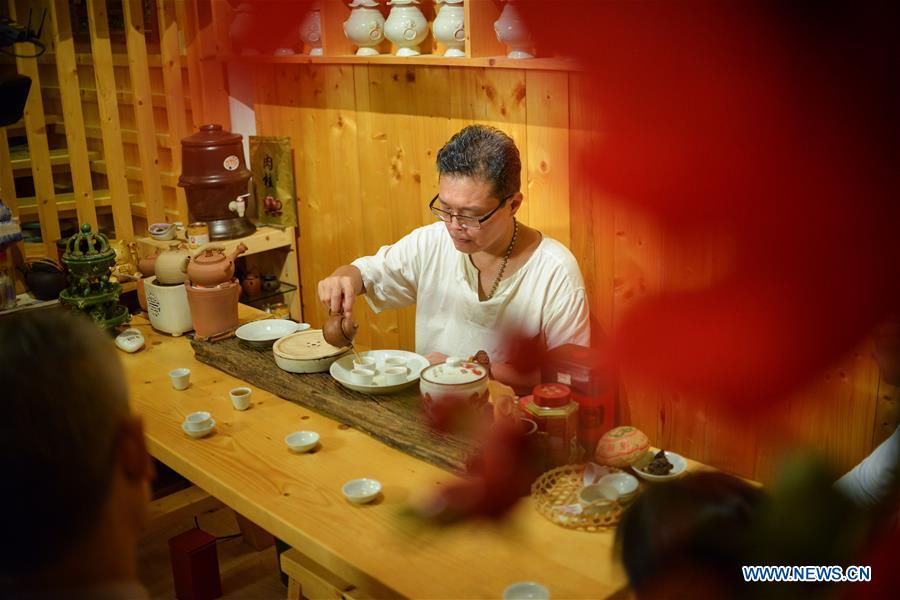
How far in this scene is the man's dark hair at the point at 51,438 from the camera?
0.74 m

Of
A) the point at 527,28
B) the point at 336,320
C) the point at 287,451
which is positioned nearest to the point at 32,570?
the point at 527,28

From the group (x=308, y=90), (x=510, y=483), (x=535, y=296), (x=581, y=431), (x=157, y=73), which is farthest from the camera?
(x=157, y=73)

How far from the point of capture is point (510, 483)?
0.39m

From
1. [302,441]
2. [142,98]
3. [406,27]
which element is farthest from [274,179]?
[302,441]

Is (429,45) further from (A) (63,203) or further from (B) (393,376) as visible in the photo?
(A) (63,203)

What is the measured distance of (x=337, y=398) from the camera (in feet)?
6.57

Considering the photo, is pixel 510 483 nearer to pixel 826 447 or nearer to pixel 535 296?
pixel 826 447

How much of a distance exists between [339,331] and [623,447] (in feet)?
2.58

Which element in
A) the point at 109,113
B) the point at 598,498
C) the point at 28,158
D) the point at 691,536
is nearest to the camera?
the point at 691,536

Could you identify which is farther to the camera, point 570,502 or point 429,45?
point 429,45

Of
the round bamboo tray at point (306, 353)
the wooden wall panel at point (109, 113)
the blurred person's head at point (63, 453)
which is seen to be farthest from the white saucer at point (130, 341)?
the blurred person's head at point (63, 453)

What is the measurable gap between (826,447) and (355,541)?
4.15 feet

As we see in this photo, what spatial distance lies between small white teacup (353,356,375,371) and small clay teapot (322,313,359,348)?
66 mm

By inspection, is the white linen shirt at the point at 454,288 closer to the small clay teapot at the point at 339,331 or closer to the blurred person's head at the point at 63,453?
the small clay teapot at the point at 339,331
